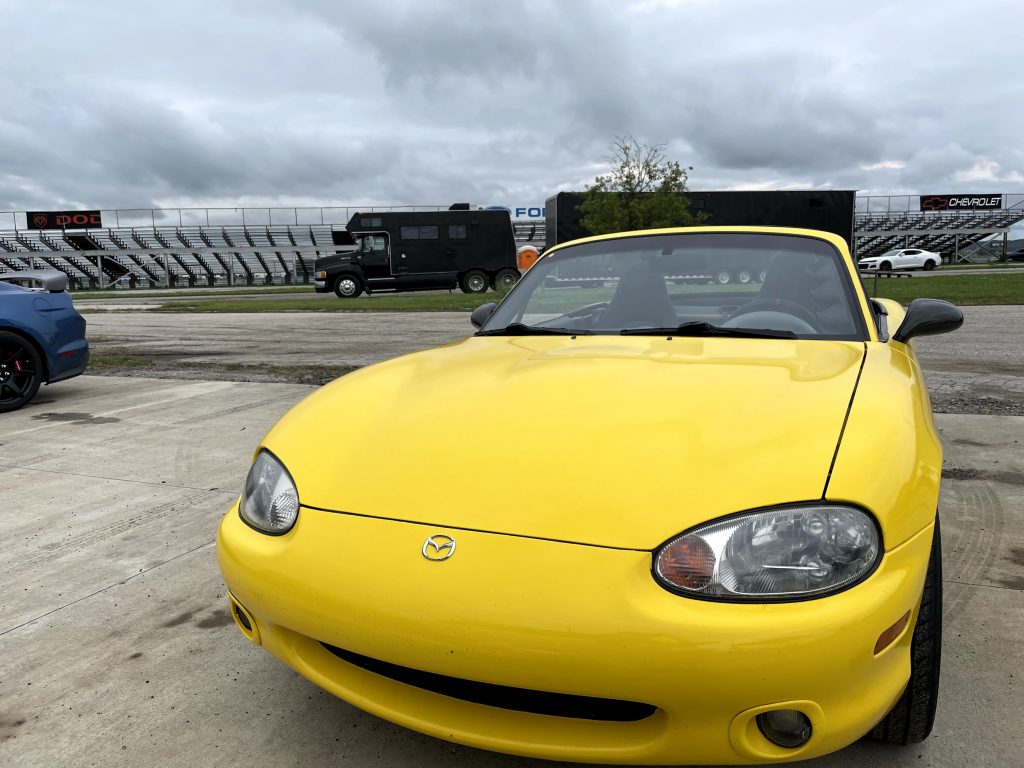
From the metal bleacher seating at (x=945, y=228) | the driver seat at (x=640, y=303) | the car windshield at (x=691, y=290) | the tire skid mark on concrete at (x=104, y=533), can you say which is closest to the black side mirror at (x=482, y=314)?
the car windshield at (x=691, y=290)

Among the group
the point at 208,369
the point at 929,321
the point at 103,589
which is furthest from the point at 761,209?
the point at 103,589

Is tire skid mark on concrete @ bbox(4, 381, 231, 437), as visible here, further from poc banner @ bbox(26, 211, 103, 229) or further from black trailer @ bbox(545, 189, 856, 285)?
poc banner @ bbox(26, 211, 103, 229)

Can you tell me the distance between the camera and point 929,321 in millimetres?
2609

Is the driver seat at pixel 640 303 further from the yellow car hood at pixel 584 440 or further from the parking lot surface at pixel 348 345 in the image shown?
the parking lot surface at pixel 348 345

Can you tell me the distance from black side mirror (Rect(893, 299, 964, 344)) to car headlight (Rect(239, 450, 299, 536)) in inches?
86.3

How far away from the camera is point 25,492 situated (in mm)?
3902

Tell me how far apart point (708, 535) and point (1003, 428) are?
4.15 m

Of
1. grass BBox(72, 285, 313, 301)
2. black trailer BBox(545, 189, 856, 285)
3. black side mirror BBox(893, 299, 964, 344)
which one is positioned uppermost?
black trailer BBox(545, 189, 856, 285)

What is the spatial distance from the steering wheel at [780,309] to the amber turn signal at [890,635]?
139 cm

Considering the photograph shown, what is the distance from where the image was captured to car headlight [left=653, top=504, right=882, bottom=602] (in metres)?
1.41

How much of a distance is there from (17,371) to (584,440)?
623cm

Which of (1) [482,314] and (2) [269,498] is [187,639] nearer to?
(2) [269,498]

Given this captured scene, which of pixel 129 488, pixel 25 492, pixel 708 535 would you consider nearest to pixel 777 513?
pixel 708 535

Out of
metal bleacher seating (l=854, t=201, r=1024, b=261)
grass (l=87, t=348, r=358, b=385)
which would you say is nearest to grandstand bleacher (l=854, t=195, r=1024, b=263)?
metal bleacher seating (l=854, t=201, r=1024, b=261)
